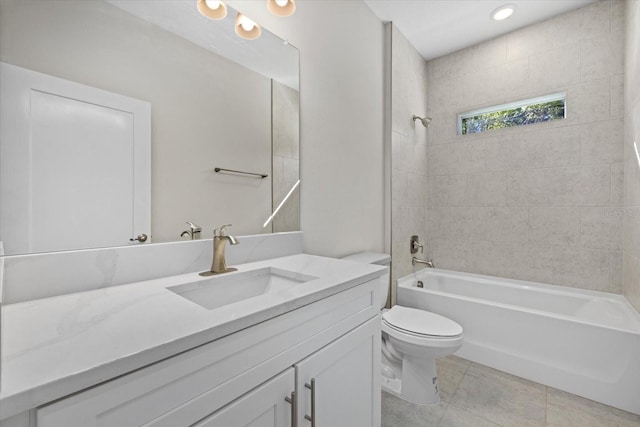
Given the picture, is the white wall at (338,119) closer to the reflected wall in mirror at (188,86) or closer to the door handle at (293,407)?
the reflected wall in mirror at (188,86)

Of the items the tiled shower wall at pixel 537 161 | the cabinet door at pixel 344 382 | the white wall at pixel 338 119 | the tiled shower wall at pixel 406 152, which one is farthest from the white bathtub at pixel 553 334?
the cabinet door at pixel 344 382

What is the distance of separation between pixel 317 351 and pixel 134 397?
49cm

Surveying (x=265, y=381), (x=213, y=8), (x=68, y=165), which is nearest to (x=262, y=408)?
(x=265, y=381)

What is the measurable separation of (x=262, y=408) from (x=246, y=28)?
150 centimetres

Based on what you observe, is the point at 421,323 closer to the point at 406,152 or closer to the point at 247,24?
the point at 406,152

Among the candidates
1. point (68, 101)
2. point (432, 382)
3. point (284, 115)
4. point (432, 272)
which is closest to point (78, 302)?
point (68, 101)

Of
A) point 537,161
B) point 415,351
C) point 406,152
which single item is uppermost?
point 406,152

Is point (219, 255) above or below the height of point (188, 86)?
below

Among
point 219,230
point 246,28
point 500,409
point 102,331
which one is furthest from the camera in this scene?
point 500,409

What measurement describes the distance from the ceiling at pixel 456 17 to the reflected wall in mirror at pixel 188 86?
1.27 meters

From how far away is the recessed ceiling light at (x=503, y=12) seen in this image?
2.21 metres

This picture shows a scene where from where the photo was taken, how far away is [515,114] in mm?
2602

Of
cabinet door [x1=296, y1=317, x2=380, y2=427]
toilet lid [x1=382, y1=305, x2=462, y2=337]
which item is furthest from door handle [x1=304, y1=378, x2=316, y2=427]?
toilet lid [x1=382, y1=305, x2=462, y2=337]

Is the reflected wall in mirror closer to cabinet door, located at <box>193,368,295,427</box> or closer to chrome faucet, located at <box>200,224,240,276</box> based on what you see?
chrome faucet, located at <box>200,224,240,276</box>
